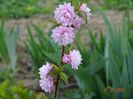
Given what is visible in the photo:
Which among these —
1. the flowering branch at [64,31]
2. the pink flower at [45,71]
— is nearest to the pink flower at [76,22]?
the flowering branch at [64,31]

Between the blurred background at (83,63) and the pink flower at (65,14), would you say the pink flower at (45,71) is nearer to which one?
the blurred background at (83,63)

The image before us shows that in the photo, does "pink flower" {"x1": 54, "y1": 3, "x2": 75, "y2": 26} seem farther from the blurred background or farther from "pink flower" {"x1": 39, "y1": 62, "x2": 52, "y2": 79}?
"pink flower" {"x1": 39, "y1": 62, "x2": 52, "y2": 79}

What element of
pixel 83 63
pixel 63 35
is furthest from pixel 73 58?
pixel 83 63

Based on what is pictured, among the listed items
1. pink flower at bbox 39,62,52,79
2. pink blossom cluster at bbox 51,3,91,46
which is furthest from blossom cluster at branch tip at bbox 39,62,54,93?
pink blossom cluster at bbox 51,3,91,46

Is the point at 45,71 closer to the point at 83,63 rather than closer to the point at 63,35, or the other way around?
the point at 63,35

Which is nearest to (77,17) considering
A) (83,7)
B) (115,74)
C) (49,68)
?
(83,7)

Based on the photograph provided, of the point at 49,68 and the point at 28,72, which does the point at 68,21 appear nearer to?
the point at 49,68
